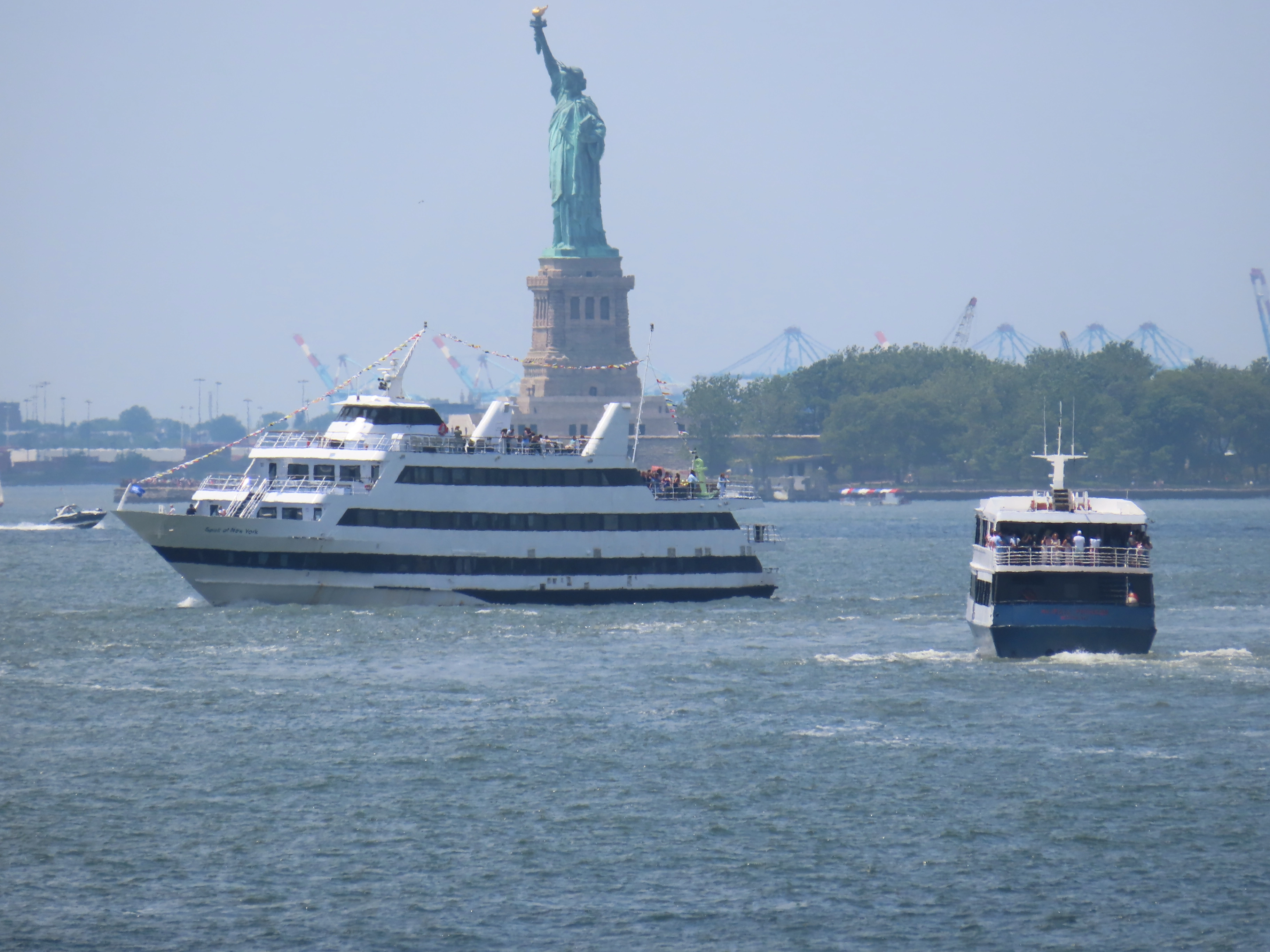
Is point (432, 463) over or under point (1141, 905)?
over

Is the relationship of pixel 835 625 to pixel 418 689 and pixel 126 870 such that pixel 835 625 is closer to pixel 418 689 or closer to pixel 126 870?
pixel 418 689

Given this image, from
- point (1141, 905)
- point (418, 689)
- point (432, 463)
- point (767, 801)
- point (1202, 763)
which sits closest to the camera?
point (1141, 905)

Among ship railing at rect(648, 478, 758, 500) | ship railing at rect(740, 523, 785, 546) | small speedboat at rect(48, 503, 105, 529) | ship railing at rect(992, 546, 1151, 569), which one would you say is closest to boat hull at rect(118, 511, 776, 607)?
ship railing at rect(648, 478, 758, 500)

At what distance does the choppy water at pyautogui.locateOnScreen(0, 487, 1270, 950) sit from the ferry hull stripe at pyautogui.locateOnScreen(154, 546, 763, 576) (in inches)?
75.6

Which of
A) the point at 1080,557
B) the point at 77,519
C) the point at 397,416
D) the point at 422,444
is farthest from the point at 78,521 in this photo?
the point at 1080,557

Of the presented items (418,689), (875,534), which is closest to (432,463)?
(418,689)

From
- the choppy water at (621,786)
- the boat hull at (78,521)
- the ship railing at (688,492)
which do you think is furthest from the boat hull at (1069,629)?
the boat hull at (78,521)

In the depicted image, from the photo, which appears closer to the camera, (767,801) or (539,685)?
(767,801)

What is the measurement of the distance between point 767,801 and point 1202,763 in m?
9.37

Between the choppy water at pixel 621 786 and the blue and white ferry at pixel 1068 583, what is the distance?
758mm

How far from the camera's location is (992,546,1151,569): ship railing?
173 feet

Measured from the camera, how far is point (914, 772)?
41531 mm

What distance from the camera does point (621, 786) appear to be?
40500 millimetres

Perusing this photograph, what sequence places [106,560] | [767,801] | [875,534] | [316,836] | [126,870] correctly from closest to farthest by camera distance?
[126,870] → [316,836] → [767,801] → [106,560] → [875,534]
